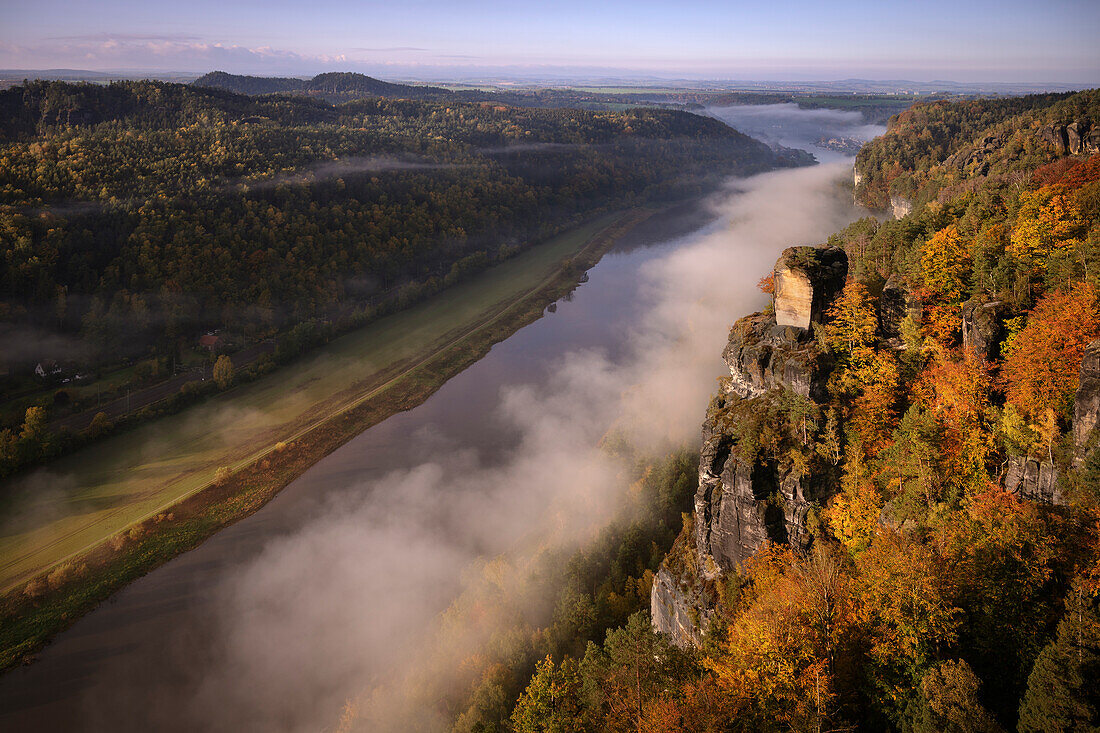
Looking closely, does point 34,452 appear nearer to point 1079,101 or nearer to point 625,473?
point 625,473

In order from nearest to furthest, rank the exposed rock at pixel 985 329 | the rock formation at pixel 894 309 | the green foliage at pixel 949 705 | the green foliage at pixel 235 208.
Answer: the green foliage at pixel 949 705 < the exposed rock at pixel 985 329 < the rock formation at pixel 894 309 < the green foliage at pixel 235 208

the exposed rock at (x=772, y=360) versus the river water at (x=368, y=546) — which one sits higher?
the exposed rock at (x=772, y=360)

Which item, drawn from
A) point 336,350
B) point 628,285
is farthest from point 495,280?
point 336,350

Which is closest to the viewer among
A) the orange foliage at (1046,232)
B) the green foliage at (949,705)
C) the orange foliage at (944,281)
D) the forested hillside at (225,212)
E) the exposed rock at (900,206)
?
the green foliage at (949,705)

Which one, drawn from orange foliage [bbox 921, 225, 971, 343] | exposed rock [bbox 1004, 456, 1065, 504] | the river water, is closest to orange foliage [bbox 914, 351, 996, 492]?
exposed rock [bbox 1004, 456, 1065, 504]

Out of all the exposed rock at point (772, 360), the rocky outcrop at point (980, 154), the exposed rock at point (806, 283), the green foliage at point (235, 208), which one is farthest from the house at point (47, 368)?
the rocky outcrop at point (980, 154)

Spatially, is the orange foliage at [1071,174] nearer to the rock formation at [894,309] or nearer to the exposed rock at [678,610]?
the rock formation at [894,309]

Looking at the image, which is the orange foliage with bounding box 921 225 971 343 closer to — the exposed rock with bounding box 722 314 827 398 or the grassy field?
the exposed rock with bounding box 722 314 827 398
